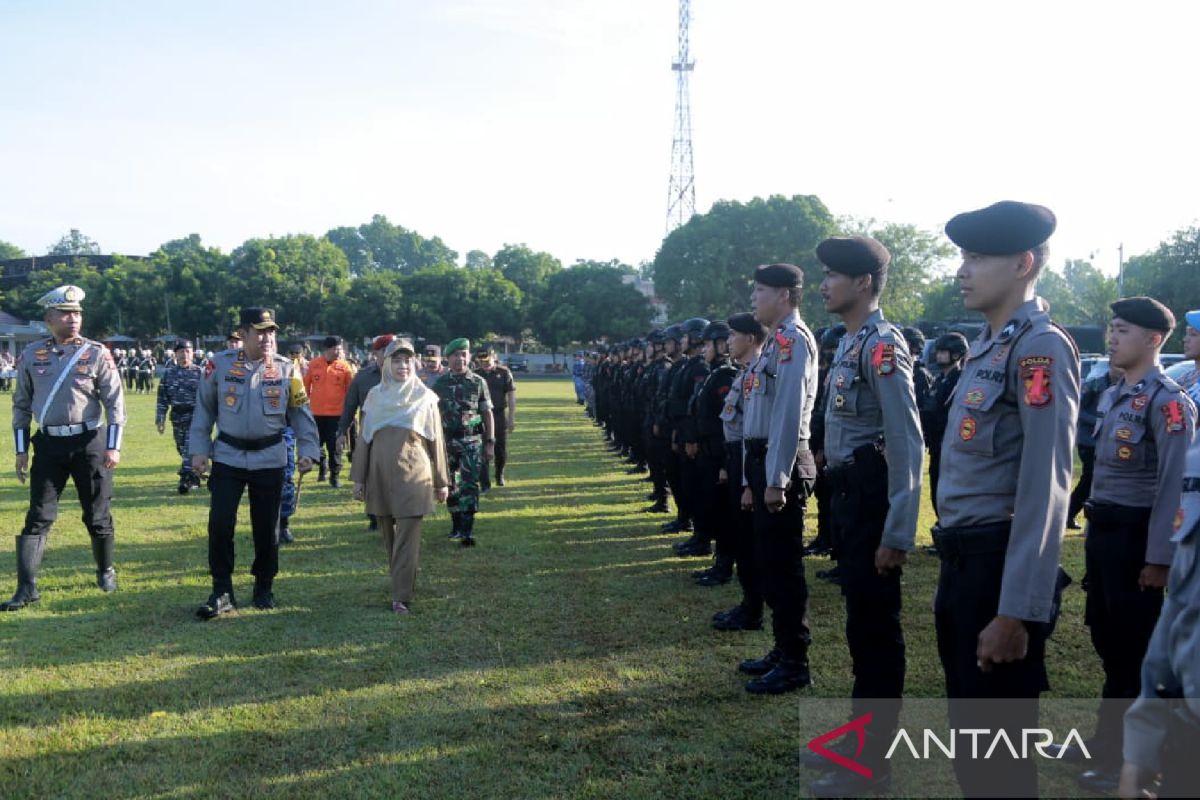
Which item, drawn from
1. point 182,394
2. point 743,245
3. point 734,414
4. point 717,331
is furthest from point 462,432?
point 743,245

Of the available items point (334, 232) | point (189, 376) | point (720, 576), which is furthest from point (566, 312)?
point (334, 232)

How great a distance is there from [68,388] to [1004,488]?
6.42 meters

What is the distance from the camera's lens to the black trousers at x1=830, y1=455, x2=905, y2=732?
3.63 meters

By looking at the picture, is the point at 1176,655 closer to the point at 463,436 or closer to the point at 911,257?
the point at 463,436

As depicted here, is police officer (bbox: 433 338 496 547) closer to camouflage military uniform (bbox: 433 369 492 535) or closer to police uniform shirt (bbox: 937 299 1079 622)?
camouflage military uniform (bbox: 433 369 492 535)

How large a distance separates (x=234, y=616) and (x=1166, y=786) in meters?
5.79

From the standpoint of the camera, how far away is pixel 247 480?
6.29 meters

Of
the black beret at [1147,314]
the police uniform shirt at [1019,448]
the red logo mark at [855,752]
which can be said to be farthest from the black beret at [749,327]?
the police uniform shirt at [1019,448]

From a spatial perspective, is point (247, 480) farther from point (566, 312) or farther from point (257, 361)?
point (566, 312)

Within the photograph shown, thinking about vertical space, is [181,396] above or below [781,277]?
below

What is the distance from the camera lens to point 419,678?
495 centimetres

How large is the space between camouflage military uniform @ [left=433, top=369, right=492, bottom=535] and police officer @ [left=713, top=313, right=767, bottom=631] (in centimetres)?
324

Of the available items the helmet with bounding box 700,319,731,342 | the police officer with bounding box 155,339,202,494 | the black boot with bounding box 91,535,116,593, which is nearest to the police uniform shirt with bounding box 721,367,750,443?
the helmet with bounding box 700,319,731,342

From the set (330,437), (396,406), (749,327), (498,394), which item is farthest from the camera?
(498,394)
